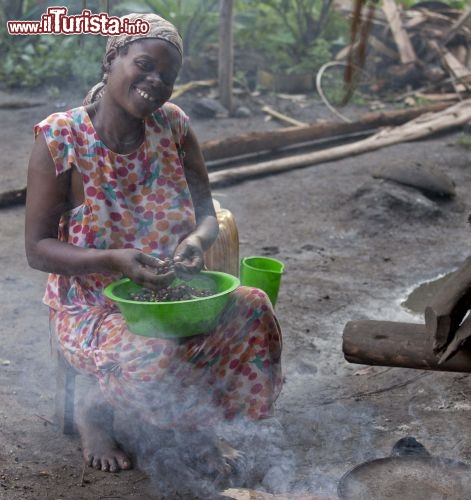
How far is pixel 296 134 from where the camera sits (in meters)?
9.23

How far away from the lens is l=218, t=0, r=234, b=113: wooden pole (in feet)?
31.7

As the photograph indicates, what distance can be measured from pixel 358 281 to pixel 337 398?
1840mm

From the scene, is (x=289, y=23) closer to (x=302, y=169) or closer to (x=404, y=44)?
(x=404, y=44)

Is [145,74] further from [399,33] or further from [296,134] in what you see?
[399,33]

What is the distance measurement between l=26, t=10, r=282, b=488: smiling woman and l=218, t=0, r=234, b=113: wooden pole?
6.91m

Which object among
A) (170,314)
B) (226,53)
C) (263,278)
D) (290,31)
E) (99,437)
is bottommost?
(290,31)

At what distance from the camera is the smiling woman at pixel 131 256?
9.10 feet

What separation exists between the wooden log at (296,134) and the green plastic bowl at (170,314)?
5560 millimetres

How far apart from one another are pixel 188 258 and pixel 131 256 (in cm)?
26

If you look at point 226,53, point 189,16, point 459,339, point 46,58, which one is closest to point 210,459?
point 459,339

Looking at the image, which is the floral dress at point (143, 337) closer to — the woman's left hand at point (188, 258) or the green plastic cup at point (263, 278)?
the woman's left hand at point (188, 258)

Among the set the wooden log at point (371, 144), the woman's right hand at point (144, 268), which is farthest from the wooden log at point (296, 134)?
the woman's right hand at point (144, 268)

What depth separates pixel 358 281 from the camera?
5371mm

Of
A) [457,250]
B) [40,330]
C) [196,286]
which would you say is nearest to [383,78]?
[457,250]
